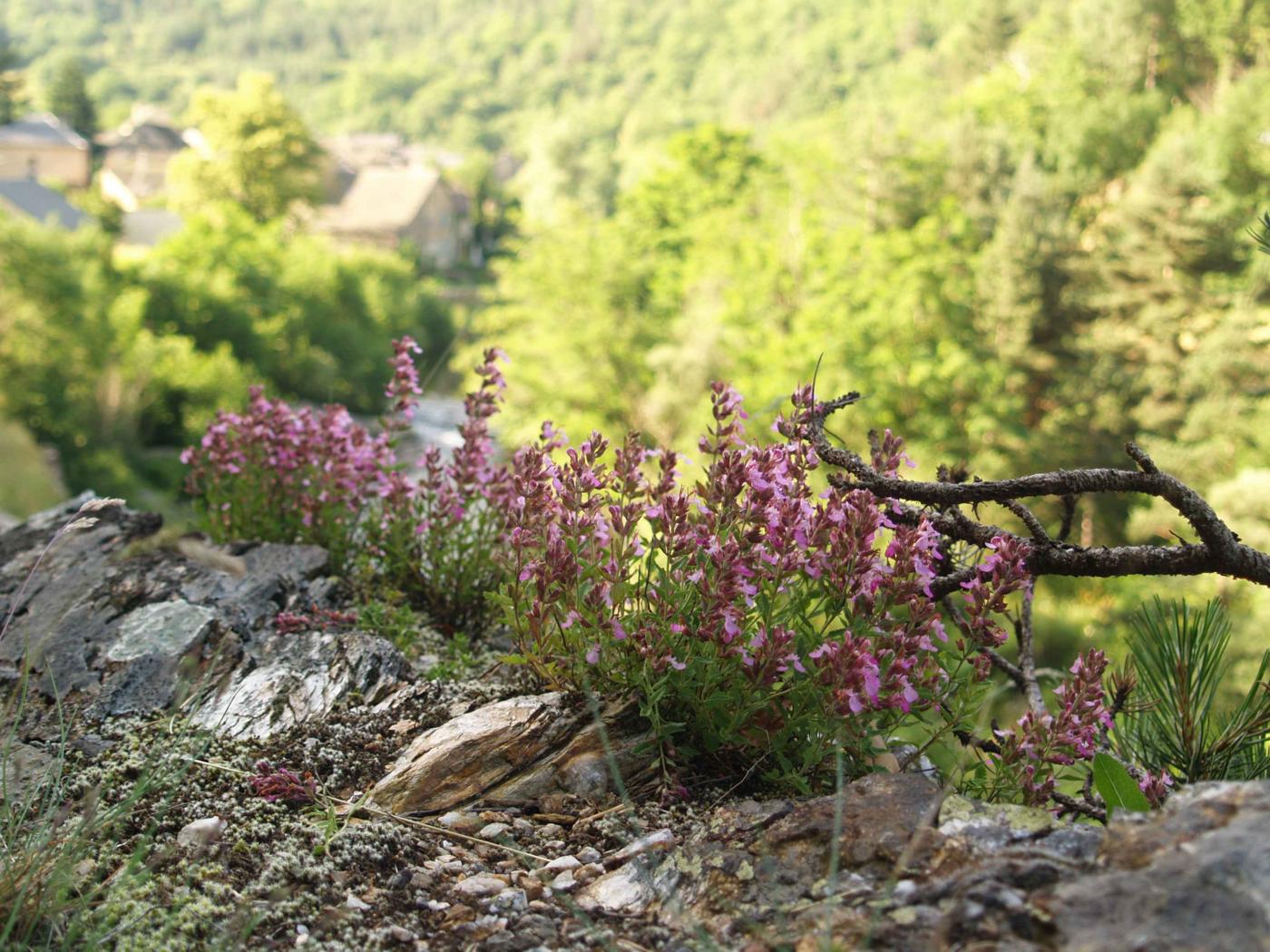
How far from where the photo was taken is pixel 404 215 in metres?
86.1

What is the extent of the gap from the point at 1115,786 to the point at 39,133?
93.8 meters

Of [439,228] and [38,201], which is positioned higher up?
[439,228]

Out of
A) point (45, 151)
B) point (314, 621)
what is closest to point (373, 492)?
point (314, 621)

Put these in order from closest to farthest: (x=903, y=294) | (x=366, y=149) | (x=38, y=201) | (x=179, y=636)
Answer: (x=179, y=636) → (x=903, y=294) → (x=38, y=201) → (x=366, y=149)

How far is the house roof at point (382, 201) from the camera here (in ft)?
277

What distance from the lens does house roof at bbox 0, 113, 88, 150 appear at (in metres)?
76.1

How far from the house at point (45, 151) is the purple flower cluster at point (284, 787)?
8623 centimetres

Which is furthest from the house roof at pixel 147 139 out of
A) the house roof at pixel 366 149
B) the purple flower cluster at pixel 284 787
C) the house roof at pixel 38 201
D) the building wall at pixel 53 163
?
the purple flower cluster at pixel 284 787

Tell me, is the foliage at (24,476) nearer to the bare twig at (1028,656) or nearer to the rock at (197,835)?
the rock at (197,835)

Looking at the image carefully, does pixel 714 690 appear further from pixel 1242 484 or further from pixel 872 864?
pixel 1242 484

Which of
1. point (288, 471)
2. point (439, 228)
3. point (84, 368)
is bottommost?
point (84, 368)

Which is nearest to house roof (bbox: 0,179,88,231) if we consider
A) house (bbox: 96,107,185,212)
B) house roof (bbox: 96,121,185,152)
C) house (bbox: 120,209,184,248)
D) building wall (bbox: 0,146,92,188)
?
house (bbox: 120,209,184,248)

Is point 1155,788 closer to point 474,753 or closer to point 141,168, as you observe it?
point 474,753

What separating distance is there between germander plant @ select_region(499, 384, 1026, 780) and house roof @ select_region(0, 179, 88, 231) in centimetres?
5278
